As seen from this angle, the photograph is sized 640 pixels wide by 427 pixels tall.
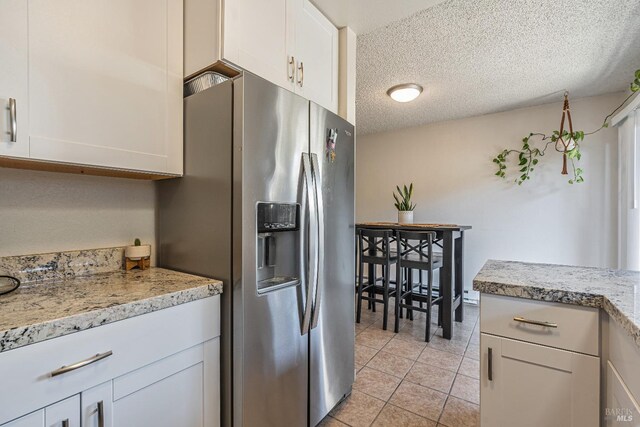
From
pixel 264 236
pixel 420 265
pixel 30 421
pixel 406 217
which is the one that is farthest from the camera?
pixel 406 217

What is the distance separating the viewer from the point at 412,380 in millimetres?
2062

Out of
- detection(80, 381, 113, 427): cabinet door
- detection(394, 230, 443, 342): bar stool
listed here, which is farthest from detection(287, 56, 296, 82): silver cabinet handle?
detection(394, 230, 443, 342): bar stool

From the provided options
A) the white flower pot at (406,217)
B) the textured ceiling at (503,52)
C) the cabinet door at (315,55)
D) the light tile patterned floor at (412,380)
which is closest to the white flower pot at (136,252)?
the cabinet door at (315,55)

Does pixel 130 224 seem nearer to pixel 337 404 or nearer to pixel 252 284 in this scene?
pixel 252 284

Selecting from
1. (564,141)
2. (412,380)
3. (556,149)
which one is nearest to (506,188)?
(556,149)

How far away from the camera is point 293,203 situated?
4.32 feet

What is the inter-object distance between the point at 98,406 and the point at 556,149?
4258 millimetres

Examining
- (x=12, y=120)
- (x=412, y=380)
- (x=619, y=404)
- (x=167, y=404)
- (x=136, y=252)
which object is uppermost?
(x=12, y=120)

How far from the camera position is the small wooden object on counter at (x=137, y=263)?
144 centimetres

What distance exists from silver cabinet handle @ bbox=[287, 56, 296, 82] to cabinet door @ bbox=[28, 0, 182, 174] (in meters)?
0.52

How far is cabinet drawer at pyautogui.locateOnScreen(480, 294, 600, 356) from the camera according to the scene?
39.4 inches

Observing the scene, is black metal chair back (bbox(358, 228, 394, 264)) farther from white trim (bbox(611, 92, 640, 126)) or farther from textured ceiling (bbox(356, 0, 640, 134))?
white trim (bbox(611, 92, 640, 126))

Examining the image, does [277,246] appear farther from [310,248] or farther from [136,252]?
[136,252]

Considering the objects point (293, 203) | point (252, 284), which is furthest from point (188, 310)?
point (293, 203)
